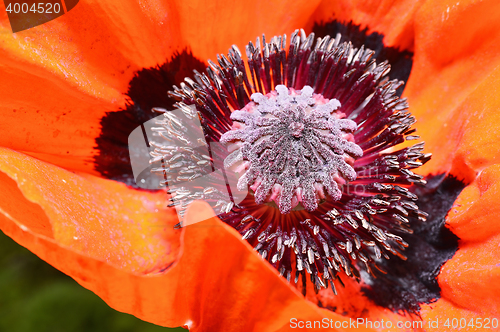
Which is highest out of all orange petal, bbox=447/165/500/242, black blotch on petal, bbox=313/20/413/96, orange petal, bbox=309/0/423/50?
orange petal, bbox=309/0/423/50

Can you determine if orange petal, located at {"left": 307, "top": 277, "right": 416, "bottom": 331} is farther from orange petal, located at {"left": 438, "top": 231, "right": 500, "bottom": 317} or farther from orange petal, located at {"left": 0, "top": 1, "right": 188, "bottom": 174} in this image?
orange petal, located at {"left": 0, "top": 1, "right": 188, "bottom": 174}

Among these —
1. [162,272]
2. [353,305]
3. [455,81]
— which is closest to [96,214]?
[162,272]

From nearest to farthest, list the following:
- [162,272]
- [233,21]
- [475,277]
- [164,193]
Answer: [162,272]
[475,277]
[164,193]
[233,21]

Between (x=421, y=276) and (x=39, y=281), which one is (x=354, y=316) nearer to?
(x=421, y=276)

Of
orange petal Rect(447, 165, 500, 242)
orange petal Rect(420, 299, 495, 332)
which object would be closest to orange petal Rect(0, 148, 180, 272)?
orange petal Rect(420, 299, 495, 332)

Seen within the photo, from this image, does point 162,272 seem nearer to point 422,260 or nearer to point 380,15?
point 422,260

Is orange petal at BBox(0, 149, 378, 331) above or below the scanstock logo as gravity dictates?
below
